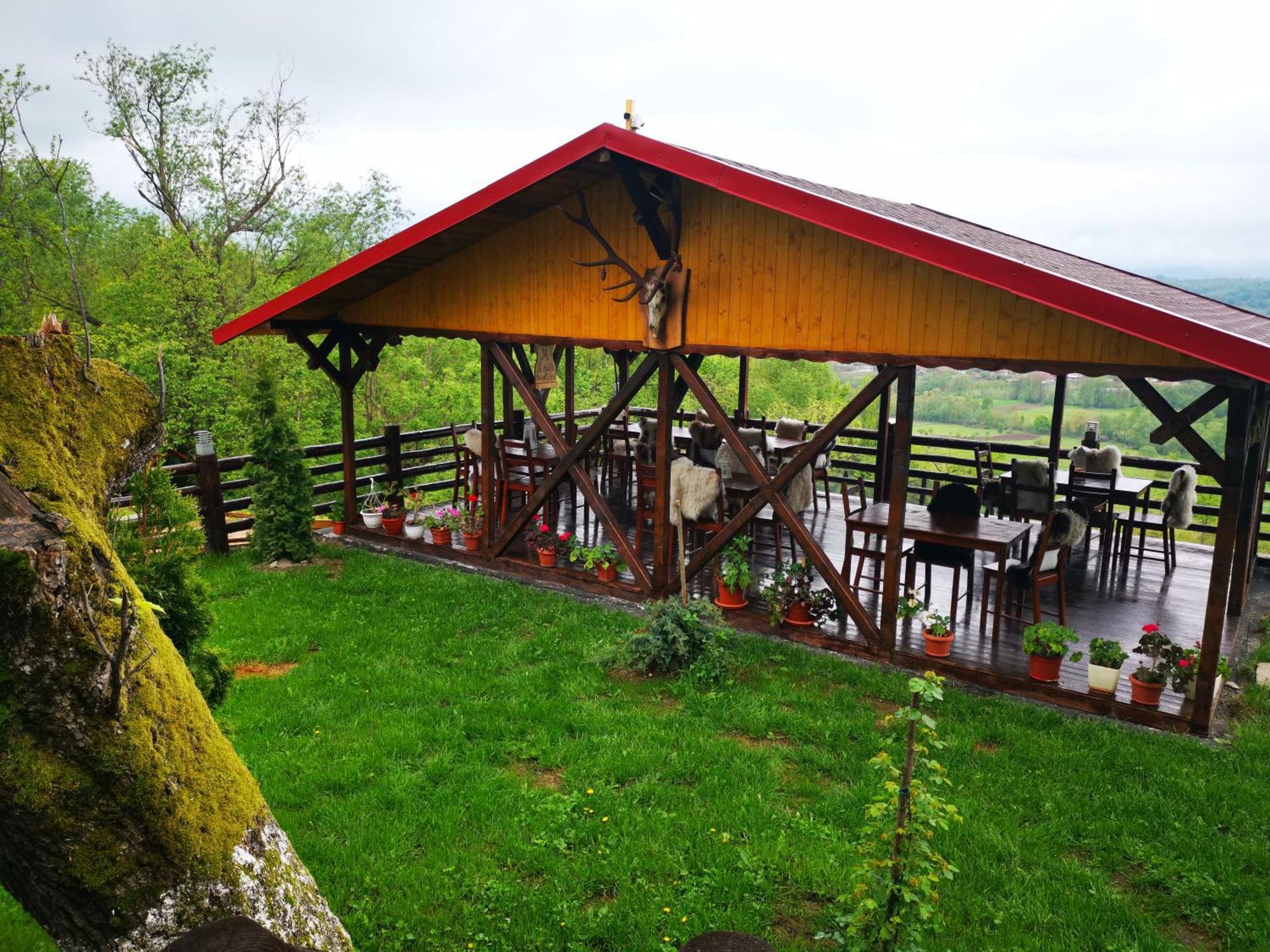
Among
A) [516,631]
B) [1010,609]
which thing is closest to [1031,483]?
[1010,609]

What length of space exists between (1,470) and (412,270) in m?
7.85

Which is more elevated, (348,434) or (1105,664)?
(348,434)

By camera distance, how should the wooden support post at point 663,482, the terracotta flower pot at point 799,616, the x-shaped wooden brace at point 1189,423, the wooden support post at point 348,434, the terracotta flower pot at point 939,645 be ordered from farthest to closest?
the wooden support post at point 348,434 → the wooden support post at point 663,482 → the terracotta flower pot at point 799,616 → the terracotta flower pot at point 939,645 → the x-shaped wooden brace at point 1189,423

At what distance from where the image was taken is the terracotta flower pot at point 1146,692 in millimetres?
6062

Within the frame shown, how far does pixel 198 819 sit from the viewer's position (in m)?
2.30

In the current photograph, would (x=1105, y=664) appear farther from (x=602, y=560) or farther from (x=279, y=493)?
(x=279, y=493)

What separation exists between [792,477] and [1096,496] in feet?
11.7

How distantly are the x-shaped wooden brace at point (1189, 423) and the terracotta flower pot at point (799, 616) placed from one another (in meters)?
3.00

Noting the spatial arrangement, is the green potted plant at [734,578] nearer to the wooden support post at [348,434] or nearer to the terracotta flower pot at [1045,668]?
→ the terracotta flower pot at [1045,668]

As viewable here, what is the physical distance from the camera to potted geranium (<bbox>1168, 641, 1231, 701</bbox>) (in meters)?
6.05

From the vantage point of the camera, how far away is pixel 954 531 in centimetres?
730

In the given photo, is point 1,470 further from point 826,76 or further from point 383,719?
point 826,76

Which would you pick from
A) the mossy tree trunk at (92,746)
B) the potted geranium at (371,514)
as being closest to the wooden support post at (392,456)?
the potted geranium at (371,514)

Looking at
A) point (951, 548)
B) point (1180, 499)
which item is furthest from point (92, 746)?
point (1180, 499)
